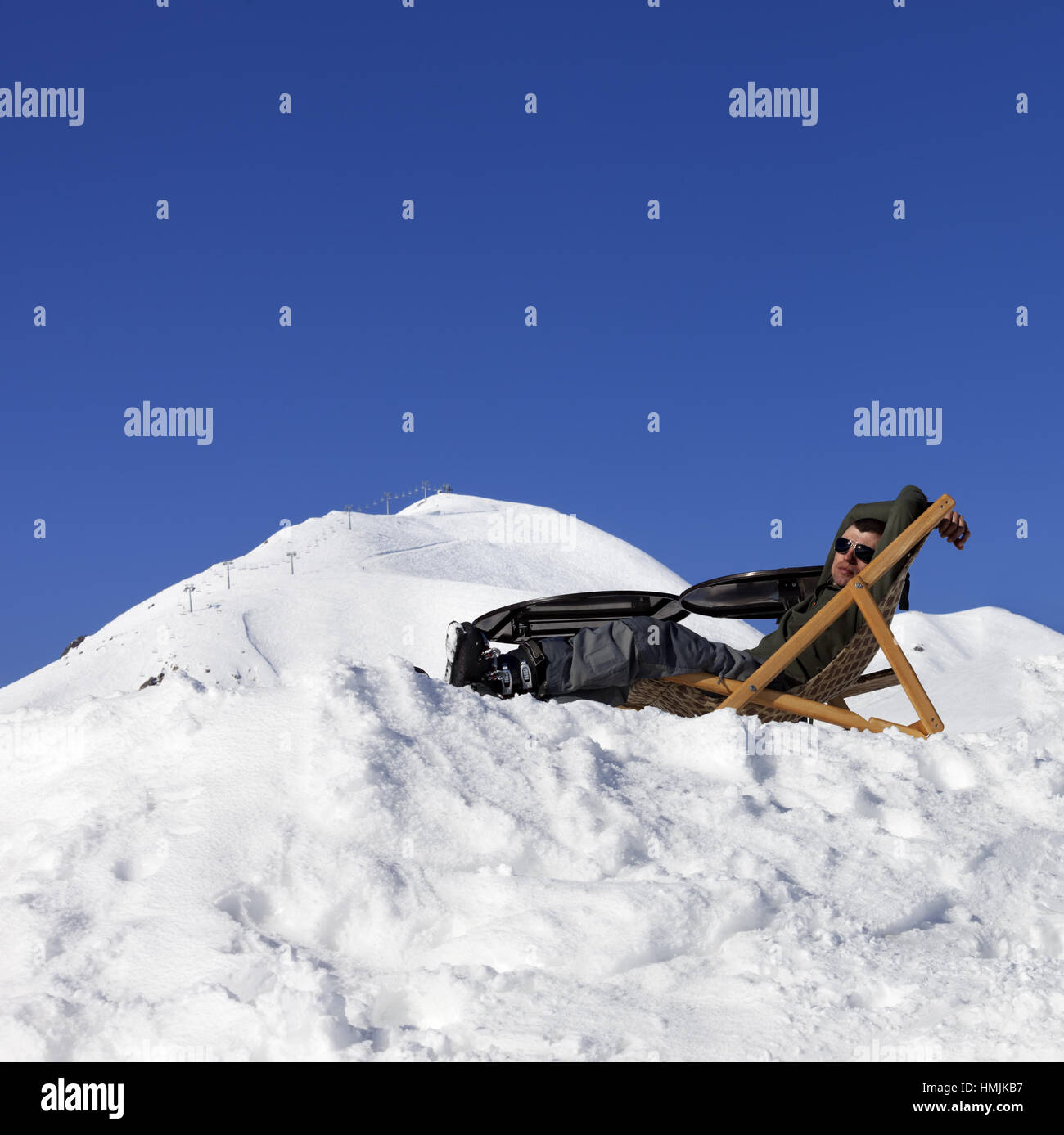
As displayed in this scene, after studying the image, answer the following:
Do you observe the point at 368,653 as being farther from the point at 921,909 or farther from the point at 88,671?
the point at 921,909

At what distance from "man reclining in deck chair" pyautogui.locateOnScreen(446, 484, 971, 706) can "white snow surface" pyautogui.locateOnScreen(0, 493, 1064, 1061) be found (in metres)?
0.69

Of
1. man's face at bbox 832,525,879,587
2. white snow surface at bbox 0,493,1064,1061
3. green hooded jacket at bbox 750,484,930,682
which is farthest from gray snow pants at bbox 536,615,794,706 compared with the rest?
man's face at bbox 832,525,879,587

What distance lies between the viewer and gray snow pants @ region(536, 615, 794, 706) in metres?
4.88

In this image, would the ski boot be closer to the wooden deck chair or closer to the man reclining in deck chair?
the man reclining in deck chair

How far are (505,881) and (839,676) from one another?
8.44ft

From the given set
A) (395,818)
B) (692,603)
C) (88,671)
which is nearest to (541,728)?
(395,818)

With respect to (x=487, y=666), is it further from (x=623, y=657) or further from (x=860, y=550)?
(x=860, y=550)

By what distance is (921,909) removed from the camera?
294 centimetres

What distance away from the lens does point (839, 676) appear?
498 centimetres

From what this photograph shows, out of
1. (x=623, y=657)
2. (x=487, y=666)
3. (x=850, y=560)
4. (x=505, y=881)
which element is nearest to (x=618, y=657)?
Answer: (x=623, y=657)

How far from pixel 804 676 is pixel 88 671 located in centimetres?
3188

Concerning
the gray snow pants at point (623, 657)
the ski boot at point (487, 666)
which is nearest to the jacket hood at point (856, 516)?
the gray snow pants at point (623, 657)

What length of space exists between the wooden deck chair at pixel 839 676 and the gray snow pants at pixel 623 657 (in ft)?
0.26

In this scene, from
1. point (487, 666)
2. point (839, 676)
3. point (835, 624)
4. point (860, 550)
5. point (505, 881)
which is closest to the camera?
point (505, 881)
